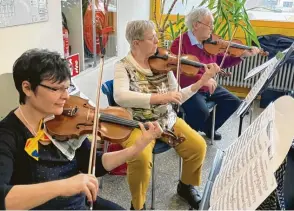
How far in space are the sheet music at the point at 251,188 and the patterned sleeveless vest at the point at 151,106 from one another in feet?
3.68

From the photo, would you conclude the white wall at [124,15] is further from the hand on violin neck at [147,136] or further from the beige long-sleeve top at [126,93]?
the hand on violin neck at [147,136]

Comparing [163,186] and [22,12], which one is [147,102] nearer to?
[163,186]

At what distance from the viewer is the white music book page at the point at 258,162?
684mm

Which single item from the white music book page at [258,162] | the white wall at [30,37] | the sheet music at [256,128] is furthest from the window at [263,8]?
the white music book page at [258,162]

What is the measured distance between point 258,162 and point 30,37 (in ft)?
5.25

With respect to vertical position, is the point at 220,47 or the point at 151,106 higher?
the point at 220,47

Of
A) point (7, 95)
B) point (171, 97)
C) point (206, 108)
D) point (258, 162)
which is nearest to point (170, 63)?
point (171, 97)

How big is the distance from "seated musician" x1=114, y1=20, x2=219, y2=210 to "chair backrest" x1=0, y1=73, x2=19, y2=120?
52cm

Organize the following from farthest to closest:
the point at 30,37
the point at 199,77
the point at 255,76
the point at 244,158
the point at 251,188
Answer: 1. the point at 255,76
2. the point at 199,77
3. the point at 30,37
4. the point at 244,158
5. the point at 251,188

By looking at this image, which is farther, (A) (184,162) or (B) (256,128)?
(A) (184,162)

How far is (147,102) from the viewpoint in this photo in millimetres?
1854

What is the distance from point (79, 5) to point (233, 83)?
2024mm

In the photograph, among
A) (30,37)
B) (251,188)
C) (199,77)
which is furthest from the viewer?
(199,77)

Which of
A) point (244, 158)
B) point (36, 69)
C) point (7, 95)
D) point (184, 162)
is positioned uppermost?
point (36, 69)
